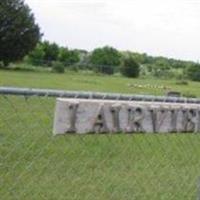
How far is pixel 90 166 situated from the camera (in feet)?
25.3

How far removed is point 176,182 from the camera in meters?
7.36

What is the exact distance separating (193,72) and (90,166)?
57.2 meters

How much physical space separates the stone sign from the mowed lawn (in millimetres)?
1739

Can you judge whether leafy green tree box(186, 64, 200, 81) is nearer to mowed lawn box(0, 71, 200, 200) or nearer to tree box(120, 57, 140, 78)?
tree box(120, 57, 140, 78)

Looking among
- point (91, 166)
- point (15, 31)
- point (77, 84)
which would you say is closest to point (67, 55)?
point (15, 31)

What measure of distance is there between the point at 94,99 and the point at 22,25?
61193 mm

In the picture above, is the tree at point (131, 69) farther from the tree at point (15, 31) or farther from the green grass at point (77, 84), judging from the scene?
the green grass at point (77, 84)

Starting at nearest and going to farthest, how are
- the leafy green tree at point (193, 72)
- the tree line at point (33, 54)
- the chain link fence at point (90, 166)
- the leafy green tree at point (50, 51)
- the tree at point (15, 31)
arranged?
the chain link fence at point (90, 166) → the tree line at point (33, 54) → the tree at point (15, 31) → the leafy green tree at point (193, 72) → the leafy green tree at point (50, 51)

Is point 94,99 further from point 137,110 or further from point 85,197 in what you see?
point 85,197

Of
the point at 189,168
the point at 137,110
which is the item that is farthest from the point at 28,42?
the point at 137,110

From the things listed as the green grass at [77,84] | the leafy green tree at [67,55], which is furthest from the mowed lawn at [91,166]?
the leafy green tree at [67,55]

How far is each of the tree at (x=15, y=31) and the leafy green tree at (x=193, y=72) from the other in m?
16.0

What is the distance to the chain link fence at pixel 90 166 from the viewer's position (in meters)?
6.49

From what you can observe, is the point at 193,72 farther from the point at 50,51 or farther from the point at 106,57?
the point at 50,51
